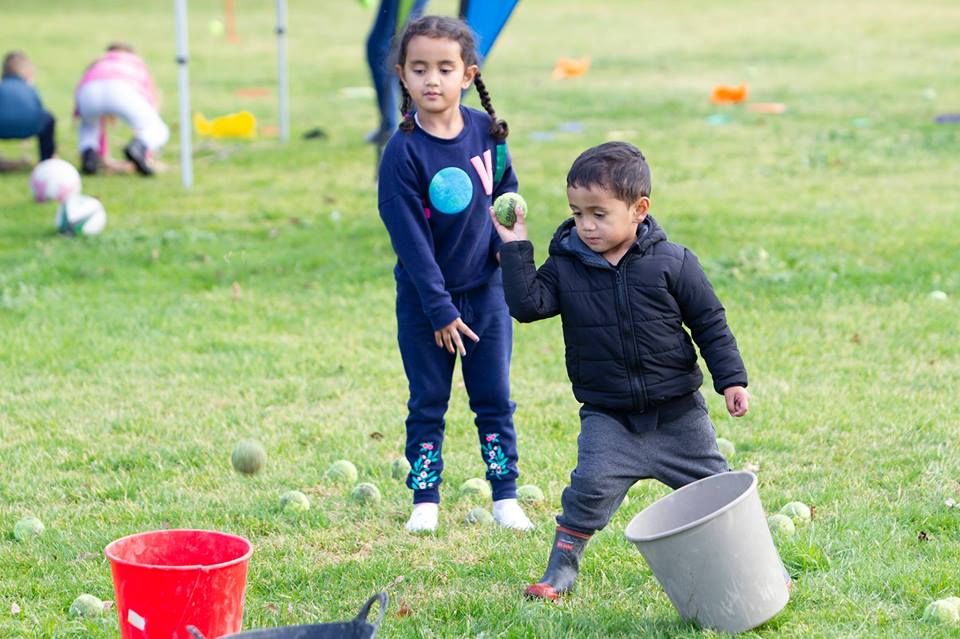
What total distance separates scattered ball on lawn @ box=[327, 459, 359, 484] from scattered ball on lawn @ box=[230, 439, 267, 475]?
27 cm

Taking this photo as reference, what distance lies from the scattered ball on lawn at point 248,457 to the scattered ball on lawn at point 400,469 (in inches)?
20.1

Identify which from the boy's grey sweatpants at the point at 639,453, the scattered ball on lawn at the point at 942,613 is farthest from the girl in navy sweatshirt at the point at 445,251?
the scattered ball on lawn at the point at 942,613

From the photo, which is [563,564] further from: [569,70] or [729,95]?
[569,70]

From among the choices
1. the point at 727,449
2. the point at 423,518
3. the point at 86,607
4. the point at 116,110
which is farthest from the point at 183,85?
the point at 86,607

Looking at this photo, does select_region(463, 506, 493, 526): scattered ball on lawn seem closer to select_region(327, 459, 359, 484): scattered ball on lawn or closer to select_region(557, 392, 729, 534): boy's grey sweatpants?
select_region(327, 459, 359, 484): scattered ball on lawn

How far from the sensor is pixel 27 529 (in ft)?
15.1

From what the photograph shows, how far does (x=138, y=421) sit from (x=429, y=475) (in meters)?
1.83

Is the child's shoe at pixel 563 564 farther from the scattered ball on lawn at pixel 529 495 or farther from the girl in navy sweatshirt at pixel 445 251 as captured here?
the scattered ball on lawn at pixel 529 495

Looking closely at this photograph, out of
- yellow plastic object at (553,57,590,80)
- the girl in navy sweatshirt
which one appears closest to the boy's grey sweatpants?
the girl in navy sweatshirt

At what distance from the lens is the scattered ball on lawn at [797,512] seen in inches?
179

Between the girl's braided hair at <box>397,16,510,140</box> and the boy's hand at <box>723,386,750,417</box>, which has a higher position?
the girl's braided hair at <box>397,16,510,140</box>

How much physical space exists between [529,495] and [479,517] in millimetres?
265

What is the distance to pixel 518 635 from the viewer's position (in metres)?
3.70

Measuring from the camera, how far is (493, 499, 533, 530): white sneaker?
15.2 feet
